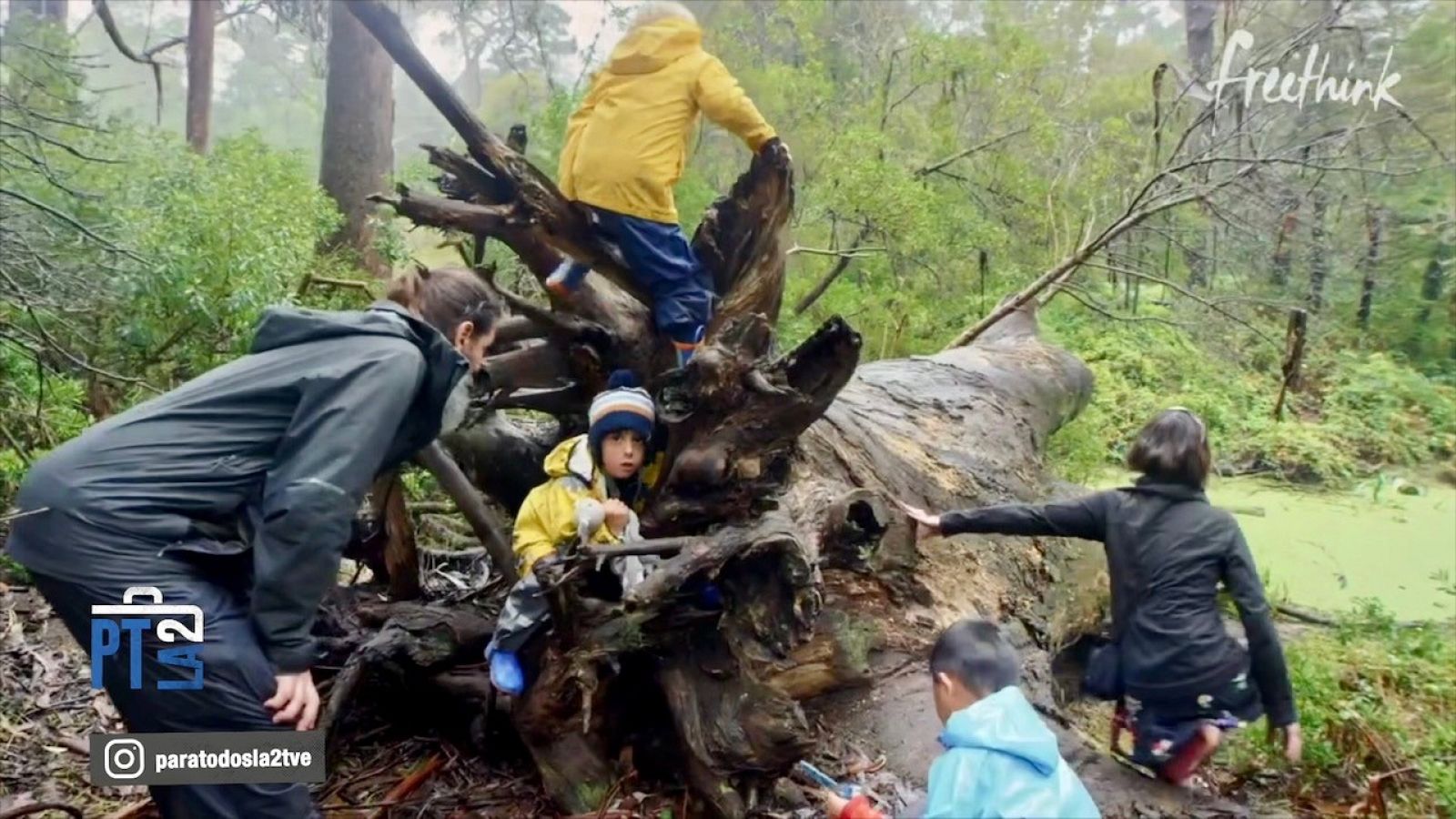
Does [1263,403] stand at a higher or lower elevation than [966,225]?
lower

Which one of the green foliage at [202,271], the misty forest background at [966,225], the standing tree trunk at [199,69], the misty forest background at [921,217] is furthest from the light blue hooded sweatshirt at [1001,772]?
the standing tree trunk at [199,69]

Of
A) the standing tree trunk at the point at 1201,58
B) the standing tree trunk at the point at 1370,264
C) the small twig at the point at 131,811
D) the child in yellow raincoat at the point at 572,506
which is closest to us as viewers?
the small twig at the point at 131,811

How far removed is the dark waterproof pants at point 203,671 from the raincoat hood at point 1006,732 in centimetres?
114

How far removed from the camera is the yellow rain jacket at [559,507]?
239 cm

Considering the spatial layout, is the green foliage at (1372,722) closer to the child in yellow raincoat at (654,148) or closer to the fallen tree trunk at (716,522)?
the fallen tree trunk at (716,522)

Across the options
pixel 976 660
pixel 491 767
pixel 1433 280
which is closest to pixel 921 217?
pixel 491 767

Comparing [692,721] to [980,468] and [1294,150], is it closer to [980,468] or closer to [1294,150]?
[980,468]

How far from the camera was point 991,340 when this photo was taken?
18.7ft

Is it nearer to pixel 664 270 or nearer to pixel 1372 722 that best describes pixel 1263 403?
pixel 1372 722

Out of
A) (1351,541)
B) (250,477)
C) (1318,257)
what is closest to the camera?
(250,477)

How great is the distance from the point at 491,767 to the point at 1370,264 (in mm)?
→ 10449

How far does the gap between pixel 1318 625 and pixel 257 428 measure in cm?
502

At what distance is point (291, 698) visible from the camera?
65.3 inches

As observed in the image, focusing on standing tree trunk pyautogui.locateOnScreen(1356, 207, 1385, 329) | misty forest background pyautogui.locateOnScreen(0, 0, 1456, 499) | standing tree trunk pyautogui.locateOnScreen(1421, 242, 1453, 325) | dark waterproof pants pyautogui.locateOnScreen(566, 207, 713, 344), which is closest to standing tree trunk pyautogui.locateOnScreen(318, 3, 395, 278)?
misty forest background pyautogui.locateOnScreen(0, 0, 1456, 499)
